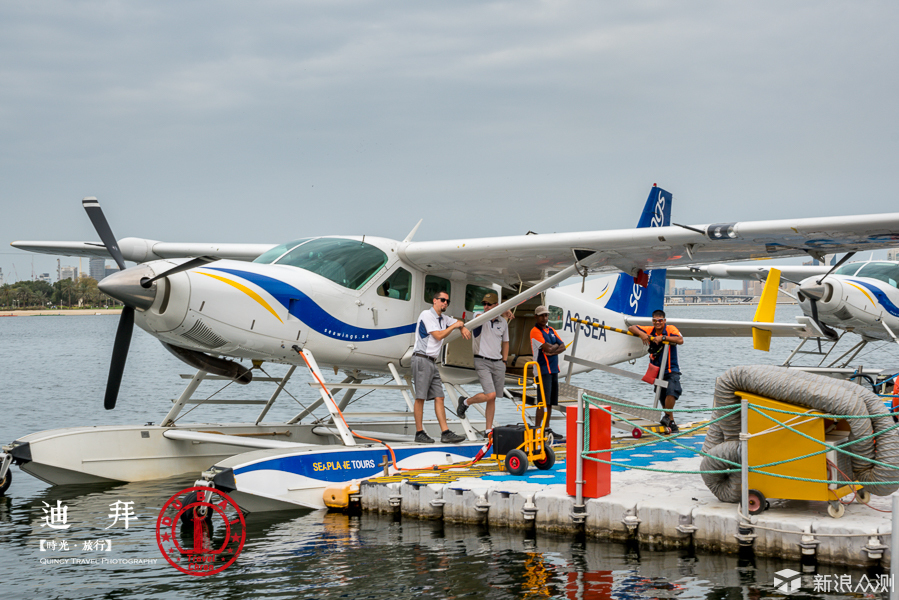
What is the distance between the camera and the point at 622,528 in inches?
264

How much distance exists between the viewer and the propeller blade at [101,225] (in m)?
8.54

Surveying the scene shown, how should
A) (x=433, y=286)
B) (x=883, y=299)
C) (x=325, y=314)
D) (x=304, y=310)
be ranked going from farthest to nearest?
(x=883, y=299) < (x=433, y=286) < (x=325, y=314) < (x=304, y=310)

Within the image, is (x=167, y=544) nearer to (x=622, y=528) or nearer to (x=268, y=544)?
(x=268, y=544)

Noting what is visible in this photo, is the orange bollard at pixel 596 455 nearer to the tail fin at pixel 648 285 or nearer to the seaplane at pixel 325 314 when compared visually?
the seaplane at pixel 325 314

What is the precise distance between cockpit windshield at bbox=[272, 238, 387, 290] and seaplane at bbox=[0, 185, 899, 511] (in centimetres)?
2

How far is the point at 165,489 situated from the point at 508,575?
5.07 m

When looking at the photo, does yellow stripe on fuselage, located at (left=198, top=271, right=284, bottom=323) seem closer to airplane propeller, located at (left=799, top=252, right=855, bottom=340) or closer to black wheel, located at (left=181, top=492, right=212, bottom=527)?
black wheel, located at (left=181, top=492, right=212, bottom=527)

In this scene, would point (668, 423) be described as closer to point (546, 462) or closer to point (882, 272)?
point (546, 462)

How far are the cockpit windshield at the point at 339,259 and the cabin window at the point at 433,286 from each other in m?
0.83

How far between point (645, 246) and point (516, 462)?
276 centimetres

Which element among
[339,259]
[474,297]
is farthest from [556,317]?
[339,259]

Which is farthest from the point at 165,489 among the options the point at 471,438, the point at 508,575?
the point at 508,575

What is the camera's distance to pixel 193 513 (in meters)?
7.36

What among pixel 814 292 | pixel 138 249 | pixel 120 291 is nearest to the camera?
pixel 120 291
